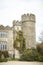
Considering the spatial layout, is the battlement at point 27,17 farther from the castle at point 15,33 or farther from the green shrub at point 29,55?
the green shrub at point 29,55

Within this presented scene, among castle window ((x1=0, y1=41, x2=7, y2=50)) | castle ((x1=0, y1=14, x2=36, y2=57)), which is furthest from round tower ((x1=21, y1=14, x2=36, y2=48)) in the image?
castle window ((x1=0, y1=41, x2=7, y2=50))

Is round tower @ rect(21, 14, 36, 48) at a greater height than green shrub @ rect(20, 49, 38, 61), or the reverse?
round tower @ rect(21, 14, 36, 48)

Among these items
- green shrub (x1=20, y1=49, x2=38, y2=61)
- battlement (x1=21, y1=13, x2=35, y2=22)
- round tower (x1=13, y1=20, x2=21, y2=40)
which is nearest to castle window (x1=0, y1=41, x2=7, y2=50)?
round tower (x1=13, y1=20, x2=21, y2=40)

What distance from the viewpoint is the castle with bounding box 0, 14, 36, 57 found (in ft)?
9.01

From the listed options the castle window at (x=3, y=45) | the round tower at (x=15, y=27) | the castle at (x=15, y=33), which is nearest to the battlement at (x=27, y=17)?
the castle at (x=15, y=33)

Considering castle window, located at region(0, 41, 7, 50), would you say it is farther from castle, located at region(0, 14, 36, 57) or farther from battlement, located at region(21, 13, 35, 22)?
battlement, located at region(21, 13, 35, 22)

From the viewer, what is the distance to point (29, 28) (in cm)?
280

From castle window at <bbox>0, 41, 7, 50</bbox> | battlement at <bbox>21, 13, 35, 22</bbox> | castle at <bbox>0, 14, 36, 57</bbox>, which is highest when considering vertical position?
battlement at <bbox>21, 13, 35, 22</bbox>

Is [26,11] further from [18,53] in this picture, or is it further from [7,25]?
[18,53]

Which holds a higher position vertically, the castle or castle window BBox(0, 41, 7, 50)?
the castle

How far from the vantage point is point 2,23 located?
2.77 meters

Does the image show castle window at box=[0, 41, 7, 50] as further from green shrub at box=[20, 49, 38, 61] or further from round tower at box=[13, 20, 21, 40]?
green shrub at box=[20, 49, 38, 61]

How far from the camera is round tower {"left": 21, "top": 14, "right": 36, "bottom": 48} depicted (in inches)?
109

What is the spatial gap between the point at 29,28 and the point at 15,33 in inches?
10.0
